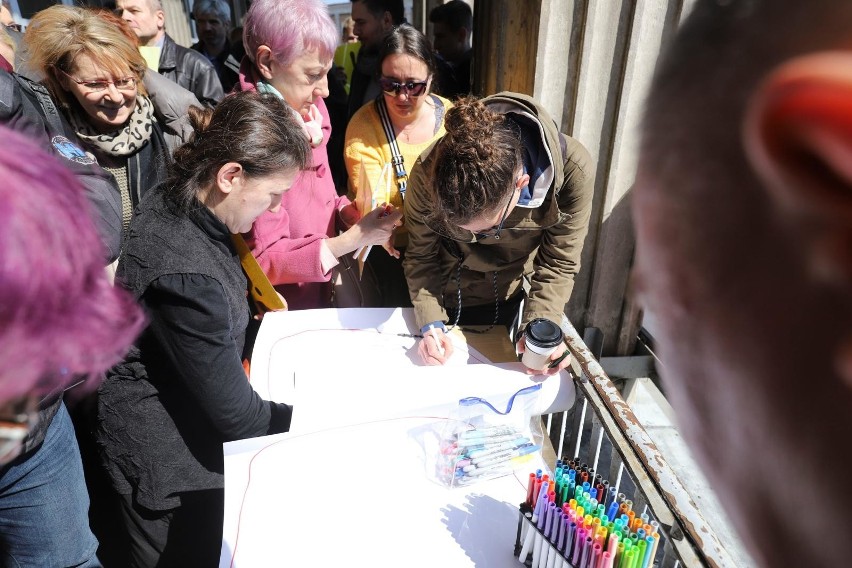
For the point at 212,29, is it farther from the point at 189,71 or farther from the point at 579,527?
the point at 579,527

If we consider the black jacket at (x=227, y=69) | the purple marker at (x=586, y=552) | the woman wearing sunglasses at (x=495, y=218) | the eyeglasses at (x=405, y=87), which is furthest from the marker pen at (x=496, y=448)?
the black jacket at (x=227, y=69)

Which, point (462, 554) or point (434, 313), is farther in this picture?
point (434, 313)

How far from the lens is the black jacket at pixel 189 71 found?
9.75ft

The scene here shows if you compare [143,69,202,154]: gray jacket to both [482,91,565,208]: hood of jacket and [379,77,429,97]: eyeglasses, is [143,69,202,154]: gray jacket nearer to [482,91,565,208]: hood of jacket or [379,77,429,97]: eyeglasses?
[379,77,429,97]: eyeglasses

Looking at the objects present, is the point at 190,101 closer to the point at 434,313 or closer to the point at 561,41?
the point at 434,313

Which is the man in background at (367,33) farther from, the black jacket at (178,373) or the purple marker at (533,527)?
the purple marker at (533,527)

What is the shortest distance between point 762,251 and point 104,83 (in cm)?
224

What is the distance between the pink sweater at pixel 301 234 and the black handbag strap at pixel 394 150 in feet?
0.95

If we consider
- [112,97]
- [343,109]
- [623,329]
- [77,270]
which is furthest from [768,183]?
[343,109]

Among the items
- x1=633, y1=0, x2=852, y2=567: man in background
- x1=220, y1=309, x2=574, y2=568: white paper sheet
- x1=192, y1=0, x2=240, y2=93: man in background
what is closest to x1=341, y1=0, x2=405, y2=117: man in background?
x1=192, y1=0, x2=240, y2=93: man in background

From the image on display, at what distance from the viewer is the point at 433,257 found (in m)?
2.11

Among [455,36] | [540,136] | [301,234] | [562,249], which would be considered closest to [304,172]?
[301,234]

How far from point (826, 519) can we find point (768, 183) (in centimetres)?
16

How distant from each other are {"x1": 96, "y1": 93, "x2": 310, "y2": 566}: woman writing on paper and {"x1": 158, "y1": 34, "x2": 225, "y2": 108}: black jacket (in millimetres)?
1593
